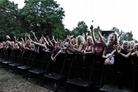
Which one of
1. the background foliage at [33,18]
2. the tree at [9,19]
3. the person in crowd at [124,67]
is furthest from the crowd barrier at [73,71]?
the background foliage at [33,18]

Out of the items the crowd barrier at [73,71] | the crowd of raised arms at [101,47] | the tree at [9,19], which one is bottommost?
the crowd barrier at [73,71]

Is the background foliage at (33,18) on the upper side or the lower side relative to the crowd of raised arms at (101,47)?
upper

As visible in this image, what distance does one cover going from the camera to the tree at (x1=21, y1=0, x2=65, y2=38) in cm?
3497

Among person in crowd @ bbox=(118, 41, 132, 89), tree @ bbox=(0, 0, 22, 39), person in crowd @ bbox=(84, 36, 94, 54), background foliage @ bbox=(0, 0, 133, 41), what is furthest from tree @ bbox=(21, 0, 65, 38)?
person in crowd @ bbox=(118, 41, 132, 89)

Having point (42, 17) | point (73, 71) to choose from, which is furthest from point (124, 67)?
point (42, 17)

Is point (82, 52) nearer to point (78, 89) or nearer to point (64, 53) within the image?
point (64, 53)

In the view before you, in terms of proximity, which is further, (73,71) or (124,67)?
(73,71)

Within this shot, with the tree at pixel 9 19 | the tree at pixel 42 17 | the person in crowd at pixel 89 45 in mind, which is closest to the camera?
the person in crowd at pixel 89 45

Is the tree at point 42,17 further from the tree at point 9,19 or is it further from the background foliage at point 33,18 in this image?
the tree at point 9,19

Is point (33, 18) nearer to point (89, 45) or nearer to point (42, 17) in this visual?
point (42, 17)

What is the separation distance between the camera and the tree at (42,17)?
115ft

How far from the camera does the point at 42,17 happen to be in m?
35.8

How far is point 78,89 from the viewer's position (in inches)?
240

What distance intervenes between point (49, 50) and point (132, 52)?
3.69 metres
